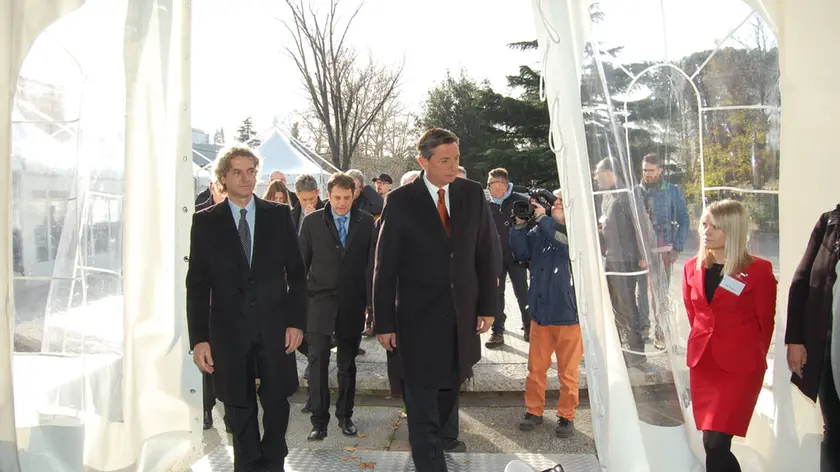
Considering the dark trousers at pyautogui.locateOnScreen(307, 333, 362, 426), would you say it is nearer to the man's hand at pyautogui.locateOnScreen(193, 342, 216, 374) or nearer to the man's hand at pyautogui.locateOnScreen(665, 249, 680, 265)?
the man's hand at pyautogui.locateOnScreen(193, 342, 216, 374)

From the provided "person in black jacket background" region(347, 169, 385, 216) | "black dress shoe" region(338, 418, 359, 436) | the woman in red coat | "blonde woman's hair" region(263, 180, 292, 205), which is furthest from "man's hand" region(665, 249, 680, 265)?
"person in black jacket background" region(347, 169, 385, 216)

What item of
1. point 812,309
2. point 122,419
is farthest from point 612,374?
point 122,419

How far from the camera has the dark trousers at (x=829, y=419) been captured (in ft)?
9.67

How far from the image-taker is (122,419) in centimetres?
374

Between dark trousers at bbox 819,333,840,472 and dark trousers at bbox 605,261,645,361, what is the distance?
85 cm

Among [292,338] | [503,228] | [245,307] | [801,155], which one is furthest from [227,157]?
[503,228]

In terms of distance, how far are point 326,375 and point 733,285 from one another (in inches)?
115

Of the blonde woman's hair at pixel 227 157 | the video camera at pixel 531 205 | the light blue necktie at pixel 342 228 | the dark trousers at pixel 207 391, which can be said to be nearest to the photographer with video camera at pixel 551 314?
the video camera at pixel 531 205

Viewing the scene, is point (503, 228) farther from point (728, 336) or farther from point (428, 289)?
point (728, 336)

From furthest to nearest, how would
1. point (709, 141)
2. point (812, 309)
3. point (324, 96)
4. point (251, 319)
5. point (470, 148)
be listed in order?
point (470, 148), point (324, 96), point (251, 319), point (709, 141), point (812, 309)

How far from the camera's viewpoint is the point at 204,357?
3.58 metres

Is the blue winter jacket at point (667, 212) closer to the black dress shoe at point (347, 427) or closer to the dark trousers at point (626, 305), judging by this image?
the dark trousers at point (626, 305)

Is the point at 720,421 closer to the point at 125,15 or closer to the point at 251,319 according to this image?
the point at 251,319

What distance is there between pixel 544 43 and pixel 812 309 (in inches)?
71.0
